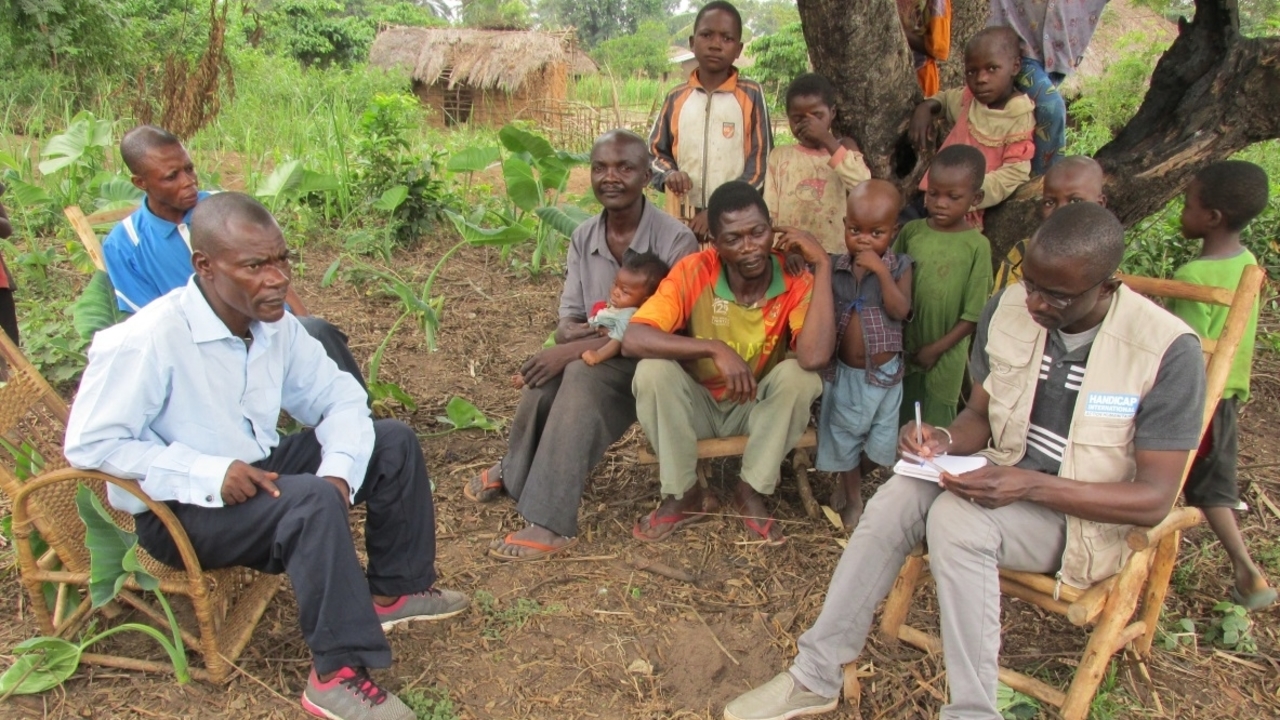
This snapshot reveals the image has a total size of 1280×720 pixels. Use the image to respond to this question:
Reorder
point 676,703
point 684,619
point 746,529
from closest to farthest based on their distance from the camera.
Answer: point 676,703 → point 684,619 → point 746,529

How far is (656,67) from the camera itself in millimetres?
26719

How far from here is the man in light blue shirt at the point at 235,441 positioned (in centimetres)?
224

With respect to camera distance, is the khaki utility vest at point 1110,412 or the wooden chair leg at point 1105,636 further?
the wooden chair leg at point 1105,636

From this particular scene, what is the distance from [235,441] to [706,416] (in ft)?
5.44

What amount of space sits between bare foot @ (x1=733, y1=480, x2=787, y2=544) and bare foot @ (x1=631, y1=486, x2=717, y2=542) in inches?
5.1

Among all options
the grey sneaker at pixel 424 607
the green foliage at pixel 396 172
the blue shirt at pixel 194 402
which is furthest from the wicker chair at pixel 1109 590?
the green foliage at pixel 396 172

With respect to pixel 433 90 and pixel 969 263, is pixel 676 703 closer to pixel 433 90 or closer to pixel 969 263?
pixel 969 263

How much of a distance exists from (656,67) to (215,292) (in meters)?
26.0

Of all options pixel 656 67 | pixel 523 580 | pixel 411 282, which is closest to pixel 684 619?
pixel 523 580

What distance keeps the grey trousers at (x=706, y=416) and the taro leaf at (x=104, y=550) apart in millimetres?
1683

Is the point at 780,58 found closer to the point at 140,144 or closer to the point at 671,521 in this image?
the point at 671,521

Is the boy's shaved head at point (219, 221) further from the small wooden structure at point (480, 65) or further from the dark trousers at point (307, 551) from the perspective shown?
the small wooden structure at point (480, 65)

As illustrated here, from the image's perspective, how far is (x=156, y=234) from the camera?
3.32 m

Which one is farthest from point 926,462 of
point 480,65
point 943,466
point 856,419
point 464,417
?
point 480,65
